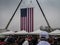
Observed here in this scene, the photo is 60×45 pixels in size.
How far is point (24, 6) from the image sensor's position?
11320 mm

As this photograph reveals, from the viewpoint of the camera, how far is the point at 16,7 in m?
11.6

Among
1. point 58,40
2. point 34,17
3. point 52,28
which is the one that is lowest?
point 58,40

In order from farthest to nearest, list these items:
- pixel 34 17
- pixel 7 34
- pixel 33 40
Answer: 1. pixel 34 17
2. pixel 7 34
3. pixel 33 40

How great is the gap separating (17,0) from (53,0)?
8.01 ft

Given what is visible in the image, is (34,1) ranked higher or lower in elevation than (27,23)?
higher

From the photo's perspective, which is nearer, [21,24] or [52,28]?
[52,28]

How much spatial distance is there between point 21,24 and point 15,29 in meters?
0.51

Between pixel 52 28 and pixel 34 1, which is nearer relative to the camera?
pixel 52 28

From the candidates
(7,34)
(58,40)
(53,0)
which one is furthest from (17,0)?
(58,40)

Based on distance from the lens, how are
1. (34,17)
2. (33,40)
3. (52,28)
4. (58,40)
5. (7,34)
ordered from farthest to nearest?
1. (34,17)
2. (52,28)
3. (7,34)
4. (58,40)
5. (33,40)

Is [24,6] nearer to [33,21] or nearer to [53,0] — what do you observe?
[33,21]

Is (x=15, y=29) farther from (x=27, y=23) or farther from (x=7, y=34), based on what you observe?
(x=7, y=34)

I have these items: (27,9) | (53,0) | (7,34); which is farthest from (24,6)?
(7,34)

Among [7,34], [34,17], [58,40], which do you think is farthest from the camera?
[34,17]
